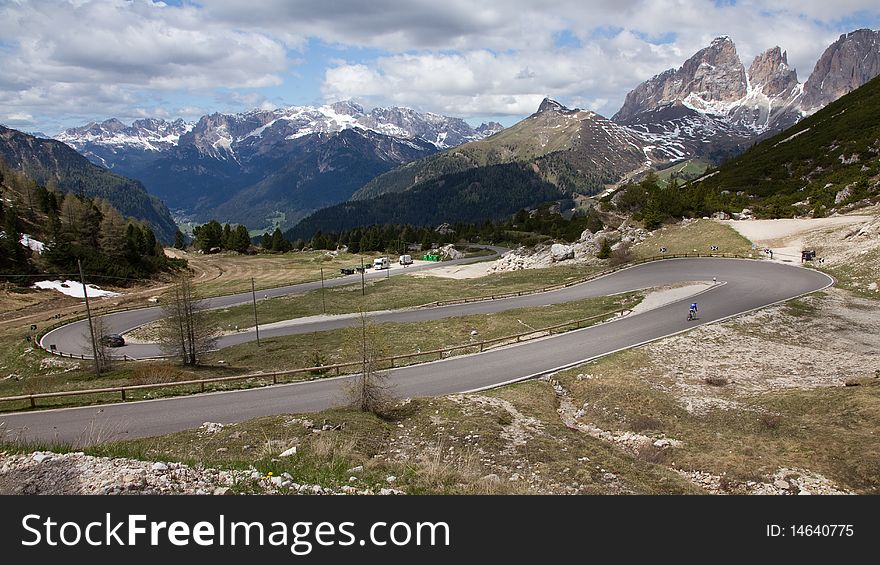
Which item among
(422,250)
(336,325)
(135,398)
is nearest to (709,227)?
(336,325)

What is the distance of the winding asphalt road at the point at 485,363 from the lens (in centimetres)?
1888

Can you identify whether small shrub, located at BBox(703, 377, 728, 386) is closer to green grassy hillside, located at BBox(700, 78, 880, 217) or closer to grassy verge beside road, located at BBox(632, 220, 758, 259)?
grassy verge beside road, located at BBox(632, 220, 758, 259)

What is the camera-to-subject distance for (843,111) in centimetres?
14025

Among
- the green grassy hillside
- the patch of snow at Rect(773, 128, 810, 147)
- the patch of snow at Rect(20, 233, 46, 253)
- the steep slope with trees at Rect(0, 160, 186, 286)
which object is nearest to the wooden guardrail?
the green grassy hillside

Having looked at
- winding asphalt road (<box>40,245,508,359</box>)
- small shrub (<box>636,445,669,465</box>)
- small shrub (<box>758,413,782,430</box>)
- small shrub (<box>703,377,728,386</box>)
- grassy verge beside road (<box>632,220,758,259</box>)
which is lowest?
winding asphalt road (<box>40,245,508,359</box>)

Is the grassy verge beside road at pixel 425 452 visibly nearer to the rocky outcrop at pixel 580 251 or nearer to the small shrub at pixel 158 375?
the small shrub at pixel 158 375

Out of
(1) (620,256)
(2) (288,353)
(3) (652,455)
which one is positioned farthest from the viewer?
(1) (620,256)

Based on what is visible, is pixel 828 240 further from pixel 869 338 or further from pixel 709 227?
pixel 869 338

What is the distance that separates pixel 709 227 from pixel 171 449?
3037 inches

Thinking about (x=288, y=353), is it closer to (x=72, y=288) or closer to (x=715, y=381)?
(x=715, y=381)

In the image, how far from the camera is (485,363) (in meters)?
28.6

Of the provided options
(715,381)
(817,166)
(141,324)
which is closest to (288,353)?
(715,381)

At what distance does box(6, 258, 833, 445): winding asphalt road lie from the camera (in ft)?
61.9

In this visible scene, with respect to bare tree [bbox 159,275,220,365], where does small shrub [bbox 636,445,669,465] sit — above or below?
below
